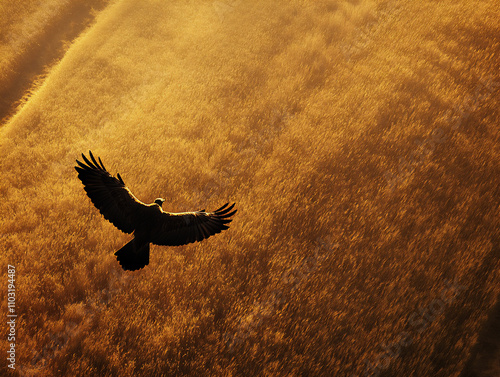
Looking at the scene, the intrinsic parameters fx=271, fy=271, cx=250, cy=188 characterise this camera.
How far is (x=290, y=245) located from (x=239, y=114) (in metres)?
3.65

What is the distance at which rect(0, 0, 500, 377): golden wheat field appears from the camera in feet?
10.7

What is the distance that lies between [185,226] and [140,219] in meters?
0.45

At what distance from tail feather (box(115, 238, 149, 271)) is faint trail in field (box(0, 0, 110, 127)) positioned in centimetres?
707

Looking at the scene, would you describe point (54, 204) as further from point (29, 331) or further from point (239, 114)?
point (239, 114)

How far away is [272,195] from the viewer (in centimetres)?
474

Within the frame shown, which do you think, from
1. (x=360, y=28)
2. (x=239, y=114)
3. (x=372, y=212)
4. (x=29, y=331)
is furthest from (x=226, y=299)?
(x=360, y=28)

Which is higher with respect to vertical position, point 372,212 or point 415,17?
point 415,17

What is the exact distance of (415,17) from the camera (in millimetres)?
8531

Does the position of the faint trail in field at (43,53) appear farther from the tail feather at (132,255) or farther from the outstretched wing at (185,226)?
the outstretched wing at (185,226)

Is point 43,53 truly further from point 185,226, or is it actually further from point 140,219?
point 185,226

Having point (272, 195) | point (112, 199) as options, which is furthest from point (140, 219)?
point (272, 195)

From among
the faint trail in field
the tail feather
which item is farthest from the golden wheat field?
the tail feather

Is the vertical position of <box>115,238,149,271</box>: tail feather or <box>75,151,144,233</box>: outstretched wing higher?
<box>75,151,144,233</box>: outstretched wing

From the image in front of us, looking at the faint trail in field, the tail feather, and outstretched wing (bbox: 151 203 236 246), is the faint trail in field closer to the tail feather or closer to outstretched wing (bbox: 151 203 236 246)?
the tail feather
